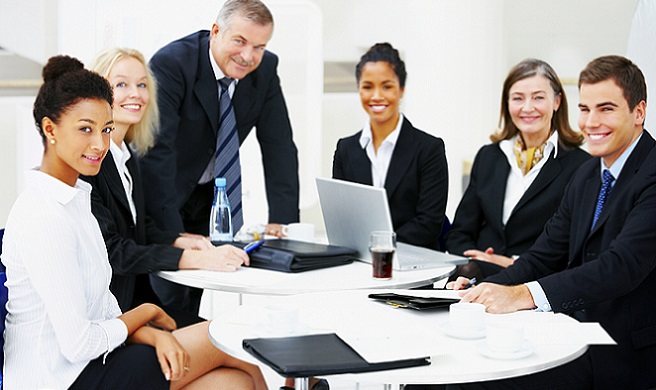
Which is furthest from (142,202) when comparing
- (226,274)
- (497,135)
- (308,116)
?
(308,116)

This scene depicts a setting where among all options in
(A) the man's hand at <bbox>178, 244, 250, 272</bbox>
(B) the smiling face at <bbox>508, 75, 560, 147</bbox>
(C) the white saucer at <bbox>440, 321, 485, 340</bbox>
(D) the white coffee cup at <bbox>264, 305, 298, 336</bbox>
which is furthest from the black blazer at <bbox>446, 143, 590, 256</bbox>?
(D) the white coffee cup at <bbox>264, 305, 298, 336</bbox>

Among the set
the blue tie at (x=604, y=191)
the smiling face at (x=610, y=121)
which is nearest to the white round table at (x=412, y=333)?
the blue tie at (x=604, y=191)

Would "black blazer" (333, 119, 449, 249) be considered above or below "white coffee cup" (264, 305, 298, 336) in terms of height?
above

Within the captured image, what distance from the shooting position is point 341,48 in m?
4.60

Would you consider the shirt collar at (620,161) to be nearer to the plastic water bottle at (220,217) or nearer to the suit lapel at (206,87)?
the plastic water bottle at (220,217)

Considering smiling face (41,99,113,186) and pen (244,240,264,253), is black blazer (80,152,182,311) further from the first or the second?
smiling face (41,99,113,186)

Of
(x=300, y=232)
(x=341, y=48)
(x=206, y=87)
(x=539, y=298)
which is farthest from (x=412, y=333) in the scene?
(x=341, y=48)

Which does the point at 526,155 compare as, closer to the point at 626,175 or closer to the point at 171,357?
the point at 626,175

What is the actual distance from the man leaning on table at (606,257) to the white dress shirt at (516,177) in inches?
27.1

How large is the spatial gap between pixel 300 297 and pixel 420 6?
2988 mm

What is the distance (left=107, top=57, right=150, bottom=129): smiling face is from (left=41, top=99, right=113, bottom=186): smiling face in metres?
0.72

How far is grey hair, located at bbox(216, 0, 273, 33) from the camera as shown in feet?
10.5

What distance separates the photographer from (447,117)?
4.77 meters

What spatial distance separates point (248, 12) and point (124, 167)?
2.79 feet
